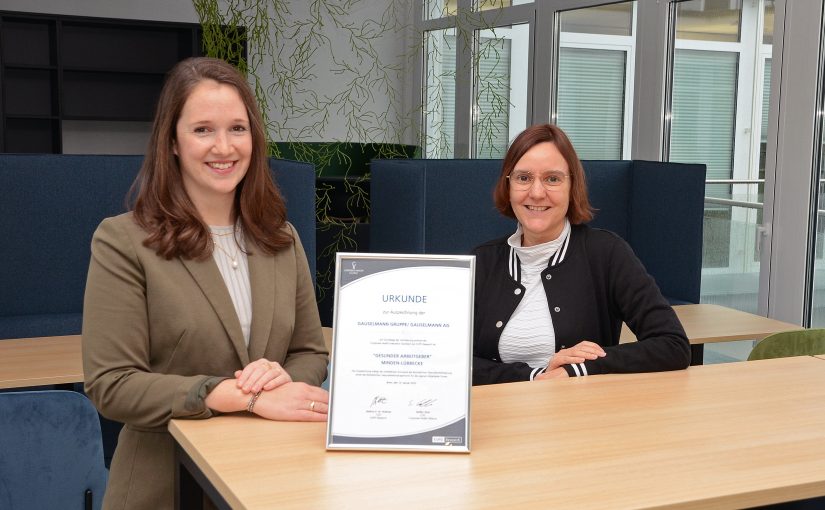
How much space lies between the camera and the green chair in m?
2.58

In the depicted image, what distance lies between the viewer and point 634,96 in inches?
219

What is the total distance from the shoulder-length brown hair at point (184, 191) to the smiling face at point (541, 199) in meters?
0.78

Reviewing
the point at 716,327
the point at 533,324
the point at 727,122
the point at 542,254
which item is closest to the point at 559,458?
the point at 533,324

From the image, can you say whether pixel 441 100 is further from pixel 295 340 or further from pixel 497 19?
pixel 295 340

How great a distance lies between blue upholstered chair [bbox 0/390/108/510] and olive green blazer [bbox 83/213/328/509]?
0.05m

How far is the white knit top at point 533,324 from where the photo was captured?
7.82 feet

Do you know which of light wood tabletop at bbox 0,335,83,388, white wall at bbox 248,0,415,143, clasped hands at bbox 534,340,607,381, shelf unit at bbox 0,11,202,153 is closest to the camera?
clasped hands at bbox 534,340,607,381

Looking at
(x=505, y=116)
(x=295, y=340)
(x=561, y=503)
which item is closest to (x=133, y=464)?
(x=295, y=340)

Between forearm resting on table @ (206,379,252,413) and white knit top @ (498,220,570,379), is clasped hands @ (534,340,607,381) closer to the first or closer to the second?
white knit top @ (498,220,570,379)

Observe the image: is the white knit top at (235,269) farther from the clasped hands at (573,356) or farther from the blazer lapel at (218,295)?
the clasped hands at (573,356)

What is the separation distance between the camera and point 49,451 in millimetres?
1731

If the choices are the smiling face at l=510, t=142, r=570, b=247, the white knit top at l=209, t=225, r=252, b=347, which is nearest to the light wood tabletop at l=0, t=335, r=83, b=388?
the white knit top at l=209, t=225, r=252, b=347

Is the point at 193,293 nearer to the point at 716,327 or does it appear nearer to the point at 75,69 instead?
the point at 716,327

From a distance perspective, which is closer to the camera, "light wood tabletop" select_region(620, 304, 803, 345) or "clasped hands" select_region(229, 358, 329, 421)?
"clasped hands" select_region(229, 358, 329, 421)
